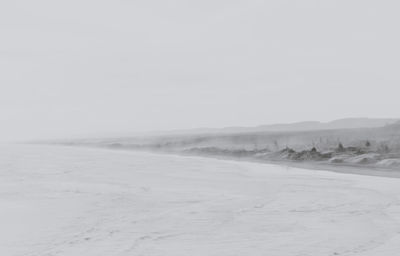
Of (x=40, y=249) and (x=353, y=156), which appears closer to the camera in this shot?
(x=40, y=249)

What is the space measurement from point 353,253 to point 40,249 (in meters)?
4.07

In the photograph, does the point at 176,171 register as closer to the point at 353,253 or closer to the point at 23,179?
the point at 23,179

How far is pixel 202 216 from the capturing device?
34.8 feet

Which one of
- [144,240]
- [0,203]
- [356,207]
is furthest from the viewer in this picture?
[0,203]

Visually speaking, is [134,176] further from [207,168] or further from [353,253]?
[353,253]

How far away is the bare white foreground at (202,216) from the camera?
309 inches

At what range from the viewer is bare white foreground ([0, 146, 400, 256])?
7840 mm

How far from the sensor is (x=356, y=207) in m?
11.5

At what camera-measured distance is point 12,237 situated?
8.71 m

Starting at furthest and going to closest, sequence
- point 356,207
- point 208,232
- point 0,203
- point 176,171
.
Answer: point 176,171 → point 0,203 → point 356,207 → point 208,232

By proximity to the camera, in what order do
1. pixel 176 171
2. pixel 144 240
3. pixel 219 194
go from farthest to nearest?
1. pixel 176 171
2. pixel 219 194
3. pixel 144 240

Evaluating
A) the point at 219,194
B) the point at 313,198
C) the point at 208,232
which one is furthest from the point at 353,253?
the point at 219,194

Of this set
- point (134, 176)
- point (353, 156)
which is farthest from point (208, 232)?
point (353, 156)

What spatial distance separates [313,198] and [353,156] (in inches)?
509
